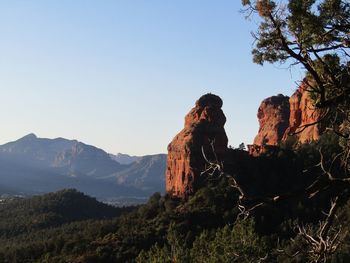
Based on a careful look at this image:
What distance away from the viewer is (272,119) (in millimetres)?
148625

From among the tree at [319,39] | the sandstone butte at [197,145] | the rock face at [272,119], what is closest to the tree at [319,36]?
the tree at [319,39]

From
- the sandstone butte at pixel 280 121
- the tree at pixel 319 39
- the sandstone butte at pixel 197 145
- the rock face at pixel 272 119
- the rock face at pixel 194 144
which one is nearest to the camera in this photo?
the tree at pixel 319 39

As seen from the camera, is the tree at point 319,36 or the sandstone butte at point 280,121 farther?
the sandstone butte at point 280,121

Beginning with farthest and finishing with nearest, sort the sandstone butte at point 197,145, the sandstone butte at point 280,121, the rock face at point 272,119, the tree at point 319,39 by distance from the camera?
the rock face at point 272,119
the sandstone butte at point 280,121
the sandstone butte at point 197,145
the tree at point 319,39

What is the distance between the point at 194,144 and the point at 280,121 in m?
47.3

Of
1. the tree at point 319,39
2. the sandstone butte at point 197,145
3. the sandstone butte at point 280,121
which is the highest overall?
the sandstone butte at point 280,121

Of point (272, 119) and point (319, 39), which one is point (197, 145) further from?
point (319, 39)

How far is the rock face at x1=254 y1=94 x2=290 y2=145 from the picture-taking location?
142m

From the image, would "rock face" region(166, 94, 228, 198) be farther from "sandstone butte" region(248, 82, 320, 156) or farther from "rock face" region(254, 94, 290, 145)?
"rock face" region(254, 94, 290, 145)

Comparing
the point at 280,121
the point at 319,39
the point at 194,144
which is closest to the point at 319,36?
the point at 319,39

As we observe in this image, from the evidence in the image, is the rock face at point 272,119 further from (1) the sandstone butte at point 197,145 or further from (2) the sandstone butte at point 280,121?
(1) the sandstone butte at point 197,145

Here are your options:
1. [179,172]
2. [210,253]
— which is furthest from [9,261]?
[210,253]

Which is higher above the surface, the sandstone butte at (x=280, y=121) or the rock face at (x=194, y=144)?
the sandstone butte at (x=280, y=121)

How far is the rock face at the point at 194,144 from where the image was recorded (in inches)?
4050
